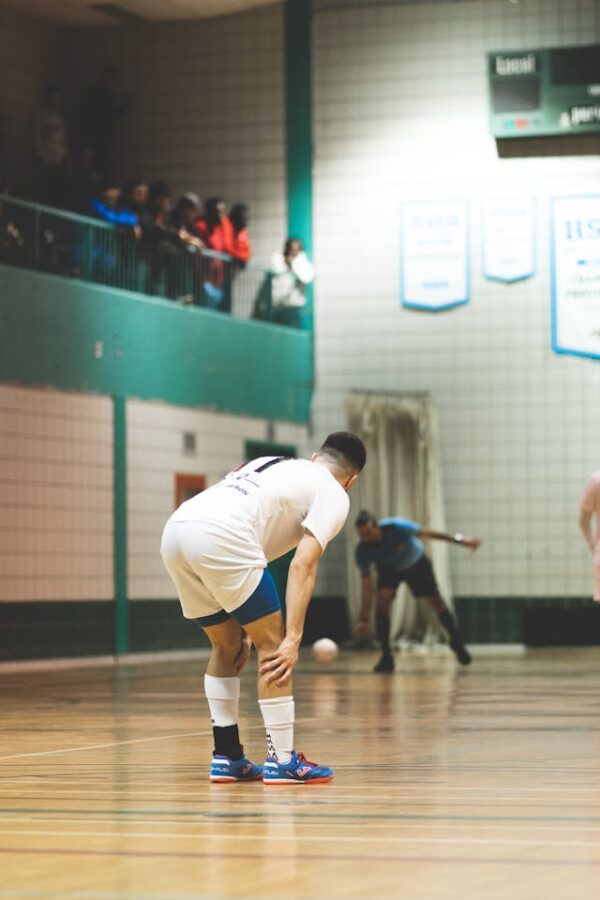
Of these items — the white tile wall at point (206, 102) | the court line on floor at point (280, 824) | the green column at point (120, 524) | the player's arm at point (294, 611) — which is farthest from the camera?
the white tile wall at point (206, 102)

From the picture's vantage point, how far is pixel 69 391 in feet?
63.5

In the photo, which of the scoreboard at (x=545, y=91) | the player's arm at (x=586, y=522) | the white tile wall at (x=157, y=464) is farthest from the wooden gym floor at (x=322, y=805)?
the scoreboard at (x=545, y=91)

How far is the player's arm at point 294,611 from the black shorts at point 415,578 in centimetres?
1013

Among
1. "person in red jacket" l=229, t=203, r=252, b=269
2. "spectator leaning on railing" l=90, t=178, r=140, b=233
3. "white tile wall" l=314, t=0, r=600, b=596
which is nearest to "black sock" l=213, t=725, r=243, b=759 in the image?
"spectator leaning on railing" l=90, t=178, r=140, b=233

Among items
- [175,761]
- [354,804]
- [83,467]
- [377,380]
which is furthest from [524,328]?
[354,804]

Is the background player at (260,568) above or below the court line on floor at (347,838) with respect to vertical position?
above

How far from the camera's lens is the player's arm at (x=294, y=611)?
7434mm

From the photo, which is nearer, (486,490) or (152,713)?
(152,713)

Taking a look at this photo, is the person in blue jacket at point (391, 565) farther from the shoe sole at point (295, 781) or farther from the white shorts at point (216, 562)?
the white shorts at point (216, 562)

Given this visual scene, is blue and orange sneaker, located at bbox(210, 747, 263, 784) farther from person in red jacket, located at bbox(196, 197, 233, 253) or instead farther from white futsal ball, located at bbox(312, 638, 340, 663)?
person in red jacket, located at bbox(196, 197, 233, 253)

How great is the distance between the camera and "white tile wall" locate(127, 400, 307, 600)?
20.7 metres

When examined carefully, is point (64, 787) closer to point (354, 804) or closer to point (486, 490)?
point (354, 804)

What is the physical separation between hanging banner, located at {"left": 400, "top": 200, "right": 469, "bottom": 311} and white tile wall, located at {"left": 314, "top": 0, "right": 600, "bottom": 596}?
0.17m

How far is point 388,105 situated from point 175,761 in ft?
55.4
